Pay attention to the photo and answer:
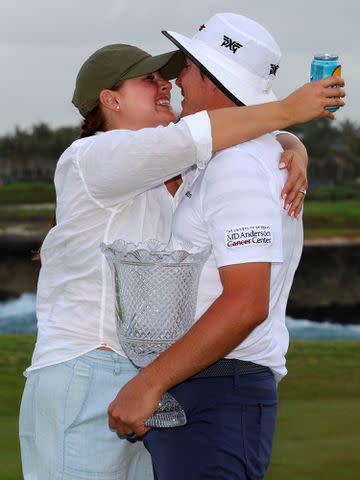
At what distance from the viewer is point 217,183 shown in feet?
9.10

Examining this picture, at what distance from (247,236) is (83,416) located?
3.02 feet

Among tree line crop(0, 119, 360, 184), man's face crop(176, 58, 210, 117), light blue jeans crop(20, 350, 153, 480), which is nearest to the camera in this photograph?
man's face crop(176, 58, 210, 117)

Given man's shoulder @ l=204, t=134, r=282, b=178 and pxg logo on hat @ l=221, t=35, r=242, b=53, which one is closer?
man's shoulder @ l=204, t=134, r=282, b=178

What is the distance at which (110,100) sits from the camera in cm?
349

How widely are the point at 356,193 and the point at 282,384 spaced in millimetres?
33758

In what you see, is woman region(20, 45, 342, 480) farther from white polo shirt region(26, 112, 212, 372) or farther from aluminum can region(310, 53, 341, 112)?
aluminum can region(310, 53, 341, 112)

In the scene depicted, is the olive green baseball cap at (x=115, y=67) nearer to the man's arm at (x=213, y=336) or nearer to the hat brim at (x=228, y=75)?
the hat brim at (x=228, y=75)

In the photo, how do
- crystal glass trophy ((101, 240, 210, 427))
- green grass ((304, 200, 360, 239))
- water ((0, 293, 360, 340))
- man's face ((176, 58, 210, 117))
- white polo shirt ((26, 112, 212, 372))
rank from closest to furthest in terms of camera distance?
crystal glass trophy ((101, 240, 210, 427))
white polo shirt ((26, 112, 212, 372))
man's face ((176, 58, 210, 117))
water ((0, 293, 360, 340))
green grass ((304, 200, 360, 239))

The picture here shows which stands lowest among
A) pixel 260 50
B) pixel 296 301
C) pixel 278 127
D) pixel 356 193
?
pixel 296 301

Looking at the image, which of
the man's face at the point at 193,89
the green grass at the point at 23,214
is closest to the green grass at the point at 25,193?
the green grass at the point at 23,214

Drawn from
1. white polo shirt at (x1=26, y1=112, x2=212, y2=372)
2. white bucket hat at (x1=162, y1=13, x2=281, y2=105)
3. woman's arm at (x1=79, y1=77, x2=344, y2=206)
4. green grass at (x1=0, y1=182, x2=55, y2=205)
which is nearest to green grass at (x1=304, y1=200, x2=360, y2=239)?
green grass at (x1=0, y1=182, x2=55, y2=205)

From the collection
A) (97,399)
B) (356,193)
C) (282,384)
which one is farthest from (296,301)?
(97,399)

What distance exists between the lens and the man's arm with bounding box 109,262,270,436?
2717 millimetres

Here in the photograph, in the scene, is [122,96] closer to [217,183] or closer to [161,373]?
[217,183]
